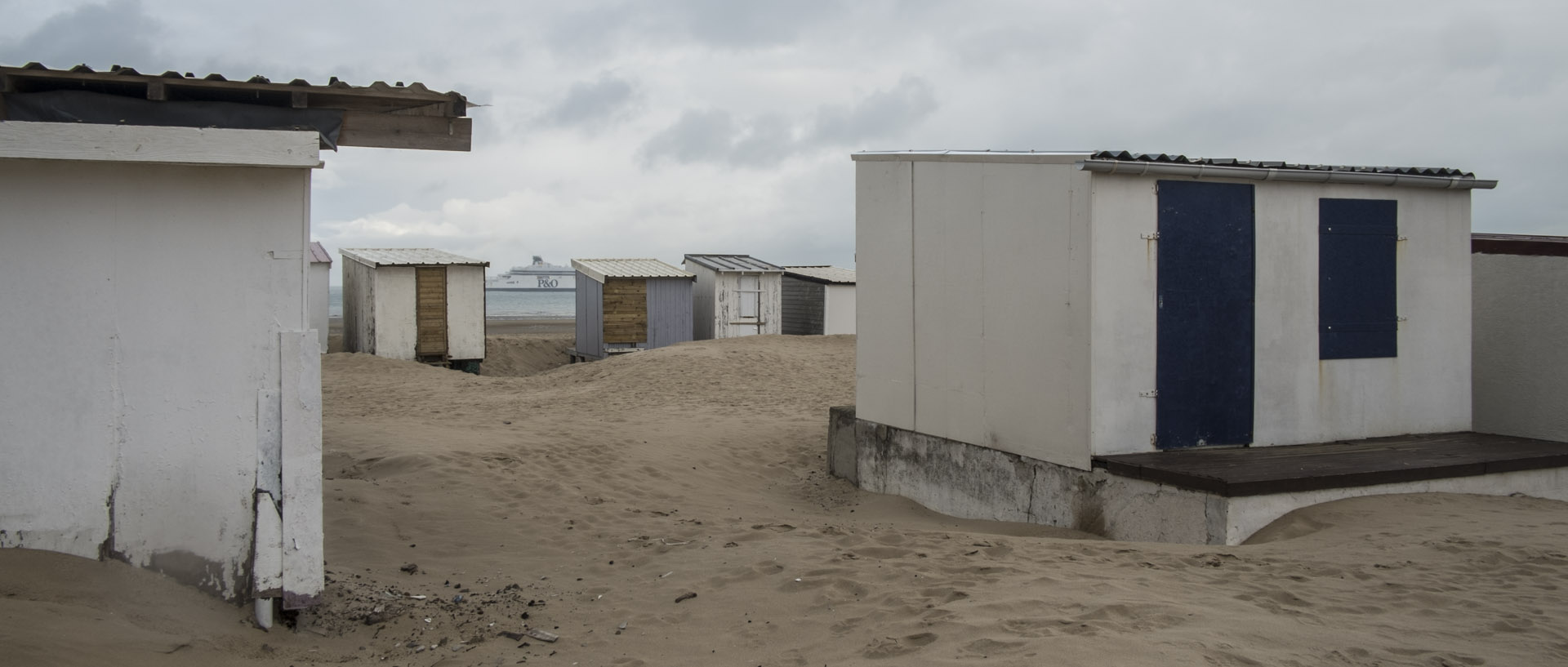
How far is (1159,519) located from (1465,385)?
4020 millimetres

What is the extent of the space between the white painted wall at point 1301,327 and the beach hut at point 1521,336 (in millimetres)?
672

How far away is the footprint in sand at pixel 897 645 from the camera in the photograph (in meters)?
4.52

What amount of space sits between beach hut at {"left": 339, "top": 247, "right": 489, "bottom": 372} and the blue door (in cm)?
1772

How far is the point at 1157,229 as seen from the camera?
7859 mm

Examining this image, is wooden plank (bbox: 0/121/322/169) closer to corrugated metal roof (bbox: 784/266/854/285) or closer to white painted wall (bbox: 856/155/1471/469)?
white painted wall (bbox: 856/155/1471/469)

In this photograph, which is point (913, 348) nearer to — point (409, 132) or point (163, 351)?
point (409, 132)

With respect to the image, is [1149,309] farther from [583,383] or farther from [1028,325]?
[583,383]

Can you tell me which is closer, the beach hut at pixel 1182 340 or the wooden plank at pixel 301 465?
the wooden plank at pixel 301 465

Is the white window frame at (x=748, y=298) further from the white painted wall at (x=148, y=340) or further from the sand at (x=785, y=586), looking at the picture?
the white painted wall at (x=148, y=340)

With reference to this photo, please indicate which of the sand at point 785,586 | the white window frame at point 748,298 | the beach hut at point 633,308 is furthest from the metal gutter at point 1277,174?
the white window frame at point 748,298

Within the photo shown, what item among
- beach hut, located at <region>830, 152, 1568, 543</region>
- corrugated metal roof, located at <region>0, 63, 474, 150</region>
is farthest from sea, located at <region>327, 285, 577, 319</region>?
corrugated metal roof, located at <region>0, 63, 474, 150</region>

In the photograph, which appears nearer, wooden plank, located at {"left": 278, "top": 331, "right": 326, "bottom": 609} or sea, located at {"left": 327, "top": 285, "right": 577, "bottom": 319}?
wooden plank, located at {"left": 278, "top": 331, "right": 326, "bottom": 609}

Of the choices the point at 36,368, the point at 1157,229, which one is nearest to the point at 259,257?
the point at 36,368

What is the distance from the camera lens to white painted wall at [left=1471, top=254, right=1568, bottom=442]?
30.1ft
